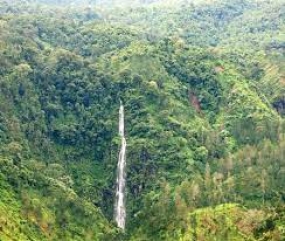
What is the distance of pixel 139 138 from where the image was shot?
298ft

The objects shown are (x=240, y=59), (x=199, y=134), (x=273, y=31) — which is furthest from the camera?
(x=273, y=31)

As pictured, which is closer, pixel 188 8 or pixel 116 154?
pixel 116 154

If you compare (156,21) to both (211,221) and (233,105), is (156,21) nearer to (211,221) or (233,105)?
(233,105)

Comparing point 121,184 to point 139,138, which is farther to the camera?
point 139,138

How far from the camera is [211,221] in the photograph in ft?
234

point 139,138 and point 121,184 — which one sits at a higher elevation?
point 139,138

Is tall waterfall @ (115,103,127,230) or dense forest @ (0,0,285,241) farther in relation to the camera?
tall waterfall @ (115,103,127,230)

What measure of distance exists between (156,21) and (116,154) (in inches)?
3428

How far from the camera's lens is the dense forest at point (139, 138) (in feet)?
239

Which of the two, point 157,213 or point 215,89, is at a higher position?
point 215,89

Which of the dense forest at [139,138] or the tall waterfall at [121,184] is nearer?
the dense forest at [139,138]

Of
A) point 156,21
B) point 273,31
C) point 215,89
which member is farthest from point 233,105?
point 156,21

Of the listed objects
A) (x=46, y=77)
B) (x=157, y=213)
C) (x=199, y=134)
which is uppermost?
(x=46, y=77)

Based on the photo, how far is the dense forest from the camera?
72938 millimetres
